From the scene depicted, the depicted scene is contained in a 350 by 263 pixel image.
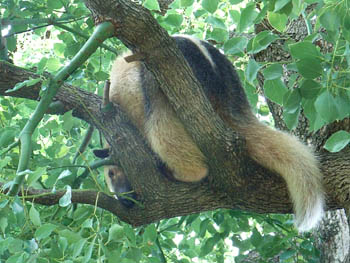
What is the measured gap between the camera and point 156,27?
10.5 feet

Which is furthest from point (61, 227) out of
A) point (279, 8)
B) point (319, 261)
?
point (319, 261)

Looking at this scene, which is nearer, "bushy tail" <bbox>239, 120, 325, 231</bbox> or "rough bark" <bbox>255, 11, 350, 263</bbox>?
"bushy tail" <bbox>239, 120, 325, 231</bbox>

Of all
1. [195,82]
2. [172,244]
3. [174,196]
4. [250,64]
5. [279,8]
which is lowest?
[172,244]

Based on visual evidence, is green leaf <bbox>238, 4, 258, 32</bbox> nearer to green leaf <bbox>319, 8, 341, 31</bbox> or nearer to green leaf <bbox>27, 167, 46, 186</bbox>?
green leaf <bbox>319, 8, 341, 31</bbox>

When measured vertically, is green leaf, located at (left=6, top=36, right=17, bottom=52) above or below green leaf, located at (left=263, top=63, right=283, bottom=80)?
below

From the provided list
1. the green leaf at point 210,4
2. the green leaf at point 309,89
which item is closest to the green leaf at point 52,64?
the green leaf at point 210,4

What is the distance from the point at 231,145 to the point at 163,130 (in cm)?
51

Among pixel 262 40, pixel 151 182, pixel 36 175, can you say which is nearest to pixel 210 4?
pixel 262 40

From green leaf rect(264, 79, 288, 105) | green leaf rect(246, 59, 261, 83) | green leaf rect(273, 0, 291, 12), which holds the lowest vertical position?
green leaf rect(264, 79, 288, 105)

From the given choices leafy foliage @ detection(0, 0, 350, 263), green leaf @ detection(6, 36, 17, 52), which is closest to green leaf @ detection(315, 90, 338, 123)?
leafy foliage @ detection(0, 0, 350, 263)

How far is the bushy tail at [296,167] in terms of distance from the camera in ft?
11.6

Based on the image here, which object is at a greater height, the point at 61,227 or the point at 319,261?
the point at 61,227

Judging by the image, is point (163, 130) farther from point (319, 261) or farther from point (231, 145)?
point (319, 261)

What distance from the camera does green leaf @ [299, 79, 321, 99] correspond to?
9.71ft
